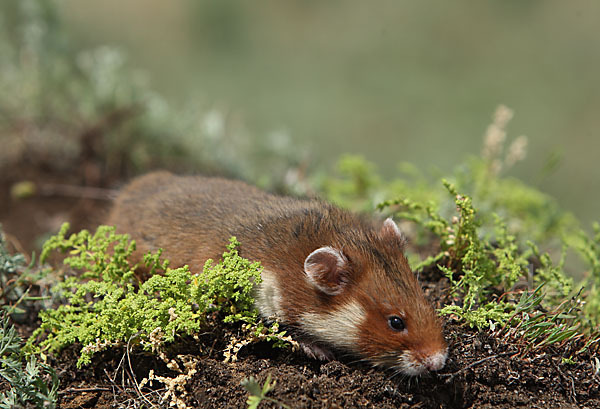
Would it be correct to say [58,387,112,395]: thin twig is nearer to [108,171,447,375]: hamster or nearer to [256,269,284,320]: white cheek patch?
[108,171,447,375]: hamster

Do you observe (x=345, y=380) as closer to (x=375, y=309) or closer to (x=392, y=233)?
(x=375, y=309)

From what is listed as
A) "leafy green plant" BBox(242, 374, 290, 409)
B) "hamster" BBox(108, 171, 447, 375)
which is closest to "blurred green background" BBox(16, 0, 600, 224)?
"hamster" BBox(108, 171, 447, 375)

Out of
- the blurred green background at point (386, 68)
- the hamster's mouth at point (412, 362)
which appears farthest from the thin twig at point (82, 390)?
the blurred green background at point (386, 68)

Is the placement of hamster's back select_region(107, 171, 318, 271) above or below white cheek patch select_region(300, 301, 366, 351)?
above

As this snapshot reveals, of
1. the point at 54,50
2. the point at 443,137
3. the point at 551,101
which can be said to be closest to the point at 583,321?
the point at 54,50

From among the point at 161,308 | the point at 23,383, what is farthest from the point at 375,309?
the point at 23,383

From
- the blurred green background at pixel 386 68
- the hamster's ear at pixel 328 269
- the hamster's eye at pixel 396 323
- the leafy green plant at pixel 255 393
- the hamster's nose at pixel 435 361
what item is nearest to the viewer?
the leafy green plant at pixel 255 393

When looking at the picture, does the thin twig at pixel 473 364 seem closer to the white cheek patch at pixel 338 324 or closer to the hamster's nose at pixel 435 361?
the hamster's nose at pixel 435 361
